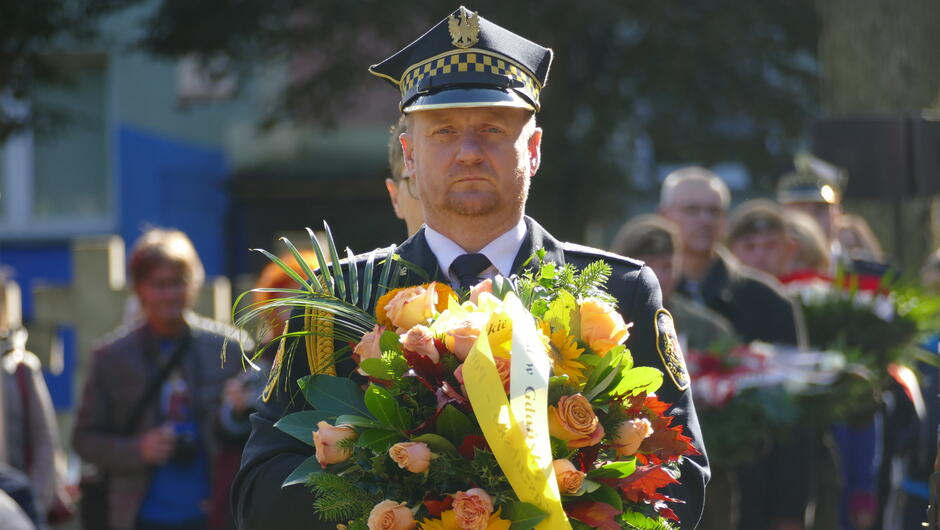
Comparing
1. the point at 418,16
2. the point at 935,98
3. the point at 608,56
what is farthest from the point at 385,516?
the point at 608,56

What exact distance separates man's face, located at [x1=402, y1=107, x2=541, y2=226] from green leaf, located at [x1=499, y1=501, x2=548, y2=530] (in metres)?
0.70

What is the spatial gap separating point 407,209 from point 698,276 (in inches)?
120

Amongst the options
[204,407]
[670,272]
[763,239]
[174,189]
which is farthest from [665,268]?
[174,189]

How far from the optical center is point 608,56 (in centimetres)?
1611

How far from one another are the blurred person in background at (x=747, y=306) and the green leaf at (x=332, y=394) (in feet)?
12.9

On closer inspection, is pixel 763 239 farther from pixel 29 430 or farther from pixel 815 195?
pixel 29 430

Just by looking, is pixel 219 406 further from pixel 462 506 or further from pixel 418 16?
pixel 418 16

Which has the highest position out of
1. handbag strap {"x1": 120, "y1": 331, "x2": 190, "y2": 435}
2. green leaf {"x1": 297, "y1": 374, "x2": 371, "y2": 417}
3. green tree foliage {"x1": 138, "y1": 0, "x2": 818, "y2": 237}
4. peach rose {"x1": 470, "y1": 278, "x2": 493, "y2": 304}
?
green tree foliage {"x1": 138, "y1": 0, "x2": 818, "y2": 237}

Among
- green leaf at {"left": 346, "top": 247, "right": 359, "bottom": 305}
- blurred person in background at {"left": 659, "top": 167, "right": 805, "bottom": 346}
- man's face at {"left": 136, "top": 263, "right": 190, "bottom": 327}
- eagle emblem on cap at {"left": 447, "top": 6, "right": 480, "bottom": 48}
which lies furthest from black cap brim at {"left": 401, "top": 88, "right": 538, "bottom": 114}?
blurred person in background at {"left": 659, "top": 167, "right": 805, "bottom": 346}

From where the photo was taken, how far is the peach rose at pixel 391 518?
2.35 metres

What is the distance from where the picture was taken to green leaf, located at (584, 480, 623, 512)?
243cm

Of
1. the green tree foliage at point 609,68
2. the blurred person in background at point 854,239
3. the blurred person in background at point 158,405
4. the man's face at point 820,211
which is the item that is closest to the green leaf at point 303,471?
the blurred person in background at point 158,405

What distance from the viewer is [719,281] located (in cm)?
642

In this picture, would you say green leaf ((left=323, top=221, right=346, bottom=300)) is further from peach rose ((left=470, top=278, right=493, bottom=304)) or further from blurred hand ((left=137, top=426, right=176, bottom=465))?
blurred hand ((left=137, top=426, right=176, bottom=465))
